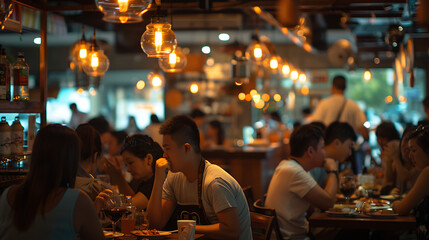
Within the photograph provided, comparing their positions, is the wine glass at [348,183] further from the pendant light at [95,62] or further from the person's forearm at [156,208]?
the pendant light at [95,62]

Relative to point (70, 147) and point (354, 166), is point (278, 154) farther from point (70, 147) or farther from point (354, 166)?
point (70, 147)

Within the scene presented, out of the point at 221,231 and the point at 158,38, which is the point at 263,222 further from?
the point at 158,38

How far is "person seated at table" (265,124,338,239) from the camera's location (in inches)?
179

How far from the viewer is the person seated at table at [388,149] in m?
5.89

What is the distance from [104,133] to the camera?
22.2 ft

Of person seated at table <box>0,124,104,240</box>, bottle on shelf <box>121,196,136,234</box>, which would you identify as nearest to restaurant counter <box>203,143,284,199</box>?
bottle on shelf <box>121,196,136,234</box>

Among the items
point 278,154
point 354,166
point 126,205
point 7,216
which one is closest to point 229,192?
point 126,205

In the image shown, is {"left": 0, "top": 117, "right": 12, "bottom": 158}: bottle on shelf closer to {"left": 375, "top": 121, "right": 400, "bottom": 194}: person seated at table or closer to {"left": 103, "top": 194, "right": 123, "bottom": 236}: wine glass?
{"left": 103, "top": 194, "right": 123, "bottom": 236}: wine glass

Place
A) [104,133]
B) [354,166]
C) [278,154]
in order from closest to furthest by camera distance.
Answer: [104,133] < [354,166] < [278,154]

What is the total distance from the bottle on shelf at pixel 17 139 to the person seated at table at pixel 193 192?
1.03m

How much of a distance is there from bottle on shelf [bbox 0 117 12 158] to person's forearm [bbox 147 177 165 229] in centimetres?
106

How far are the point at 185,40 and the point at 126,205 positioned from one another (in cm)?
1401

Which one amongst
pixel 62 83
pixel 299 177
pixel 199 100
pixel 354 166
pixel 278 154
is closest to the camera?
pixel 299 177

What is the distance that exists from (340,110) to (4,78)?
6122 millimetres
